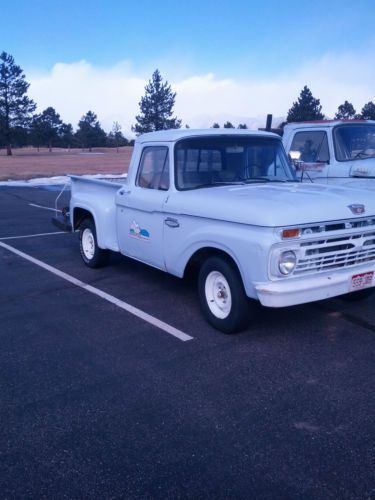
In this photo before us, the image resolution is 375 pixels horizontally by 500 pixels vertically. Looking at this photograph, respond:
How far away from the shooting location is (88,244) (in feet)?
25.6

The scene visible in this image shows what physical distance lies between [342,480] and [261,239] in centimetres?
201

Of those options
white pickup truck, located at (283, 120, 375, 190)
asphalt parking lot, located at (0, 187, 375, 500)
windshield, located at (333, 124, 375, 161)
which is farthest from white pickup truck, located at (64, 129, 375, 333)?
windshield, located at (333, 124, 375, 161)

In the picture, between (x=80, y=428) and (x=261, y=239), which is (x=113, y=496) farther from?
(x=261, y=239)

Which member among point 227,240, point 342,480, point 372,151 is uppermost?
point 372,151

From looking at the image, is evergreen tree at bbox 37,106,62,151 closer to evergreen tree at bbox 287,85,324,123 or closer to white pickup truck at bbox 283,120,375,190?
evergreen tree at bbox 287,85,324,123

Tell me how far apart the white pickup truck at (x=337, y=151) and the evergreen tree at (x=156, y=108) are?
56994mm

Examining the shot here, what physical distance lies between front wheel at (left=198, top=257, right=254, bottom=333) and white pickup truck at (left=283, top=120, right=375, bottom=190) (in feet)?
10.9

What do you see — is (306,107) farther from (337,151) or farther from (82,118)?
(82,118)

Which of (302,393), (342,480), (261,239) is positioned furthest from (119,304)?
(342,480)

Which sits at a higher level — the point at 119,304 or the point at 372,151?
the point at 372,151

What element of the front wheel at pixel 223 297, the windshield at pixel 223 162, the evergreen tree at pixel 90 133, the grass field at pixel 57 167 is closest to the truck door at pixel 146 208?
the windshield at pixel 223 162

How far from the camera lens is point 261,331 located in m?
5.12

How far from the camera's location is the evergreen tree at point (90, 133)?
89.8 meters

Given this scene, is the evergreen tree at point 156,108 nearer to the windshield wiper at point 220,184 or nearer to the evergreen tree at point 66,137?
the evergreen tree at point 66,137
